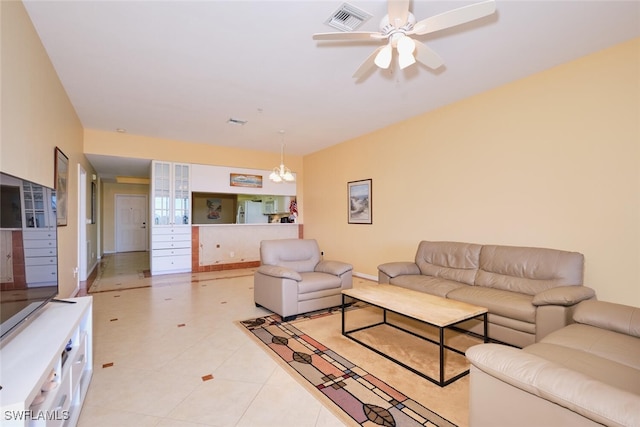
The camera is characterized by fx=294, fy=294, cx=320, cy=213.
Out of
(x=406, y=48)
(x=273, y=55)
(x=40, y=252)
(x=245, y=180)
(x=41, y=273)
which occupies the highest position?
(x=273, y=55)

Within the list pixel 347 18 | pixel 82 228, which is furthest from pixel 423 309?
pixel 82 228

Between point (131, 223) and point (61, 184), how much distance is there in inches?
286

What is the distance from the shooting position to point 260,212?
8.34 m

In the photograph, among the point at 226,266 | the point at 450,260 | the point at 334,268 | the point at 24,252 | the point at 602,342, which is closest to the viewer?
the point at 24,252

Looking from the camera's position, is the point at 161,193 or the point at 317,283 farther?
the point at 161,193

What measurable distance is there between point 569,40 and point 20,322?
4.51 m

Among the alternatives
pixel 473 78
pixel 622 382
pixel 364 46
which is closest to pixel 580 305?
pixel 622 382

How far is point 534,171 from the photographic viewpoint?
3332 mm

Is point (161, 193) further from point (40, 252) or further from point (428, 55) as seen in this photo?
point (428, 55)

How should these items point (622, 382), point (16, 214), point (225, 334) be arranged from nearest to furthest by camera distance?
point (622, 382), point (16, 214), point (225, 334)

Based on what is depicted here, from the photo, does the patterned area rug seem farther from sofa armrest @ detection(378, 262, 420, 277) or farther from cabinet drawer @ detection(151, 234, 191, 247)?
cabinet drawer @ detection(151, 234, 191, 247)

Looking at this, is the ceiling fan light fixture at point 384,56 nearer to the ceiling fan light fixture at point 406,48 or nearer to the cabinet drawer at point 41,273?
the ceiling fan light fixture at point 406,48

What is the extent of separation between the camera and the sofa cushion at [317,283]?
3484 millimetres

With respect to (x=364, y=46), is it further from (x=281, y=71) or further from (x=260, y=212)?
(x=260, y=212)
